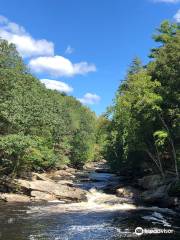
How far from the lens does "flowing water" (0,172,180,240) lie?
26328mm

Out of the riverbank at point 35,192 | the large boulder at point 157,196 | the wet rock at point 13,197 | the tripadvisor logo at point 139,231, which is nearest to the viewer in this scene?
the tripadvisor logo at point 139,231

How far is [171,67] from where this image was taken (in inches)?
1641

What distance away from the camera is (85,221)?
102ft

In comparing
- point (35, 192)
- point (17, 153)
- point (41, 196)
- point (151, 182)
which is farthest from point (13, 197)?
point (151, 182)

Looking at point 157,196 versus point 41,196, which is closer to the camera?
point 157,196

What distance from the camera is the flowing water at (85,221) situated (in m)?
26.3

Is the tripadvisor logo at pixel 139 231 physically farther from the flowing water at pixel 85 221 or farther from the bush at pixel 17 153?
the bush at pixel 17 153

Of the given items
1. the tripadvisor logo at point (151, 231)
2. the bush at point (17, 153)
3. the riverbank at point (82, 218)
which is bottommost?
the tripadvisor logo at point (151, 231)

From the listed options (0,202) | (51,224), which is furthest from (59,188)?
(51,224)

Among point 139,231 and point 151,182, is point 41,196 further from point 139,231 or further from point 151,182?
point 139,231

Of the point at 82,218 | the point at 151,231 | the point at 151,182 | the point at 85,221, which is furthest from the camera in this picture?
the point at 151,182

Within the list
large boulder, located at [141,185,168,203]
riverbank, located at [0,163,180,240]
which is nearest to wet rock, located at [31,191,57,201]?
riverbank, located at [0,163,180,240]

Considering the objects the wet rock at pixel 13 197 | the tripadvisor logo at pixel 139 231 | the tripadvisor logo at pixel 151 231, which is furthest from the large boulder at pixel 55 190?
the tripadvisor logo at pixel 151 231

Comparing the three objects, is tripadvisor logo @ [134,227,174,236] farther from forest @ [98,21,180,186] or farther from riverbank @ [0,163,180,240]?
forest @ [98,21,180,186]
